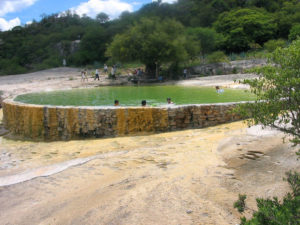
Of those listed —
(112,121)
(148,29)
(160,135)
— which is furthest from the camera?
(148,29)

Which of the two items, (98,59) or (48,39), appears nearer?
(98,59)

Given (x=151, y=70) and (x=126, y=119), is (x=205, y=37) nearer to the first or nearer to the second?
(x=151, y=70)

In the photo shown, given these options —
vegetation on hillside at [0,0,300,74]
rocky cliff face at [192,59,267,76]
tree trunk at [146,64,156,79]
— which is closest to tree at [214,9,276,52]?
vegetation on hillside at [0,0,300,74]

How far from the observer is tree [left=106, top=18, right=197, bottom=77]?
27.4m

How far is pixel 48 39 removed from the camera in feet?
191

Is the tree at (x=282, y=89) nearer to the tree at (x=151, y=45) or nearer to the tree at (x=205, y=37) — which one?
the tree at (x=151, y=45)

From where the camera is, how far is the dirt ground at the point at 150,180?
4.23m

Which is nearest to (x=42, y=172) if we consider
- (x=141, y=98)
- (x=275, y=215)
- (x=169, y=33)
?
(x=275, y=215)

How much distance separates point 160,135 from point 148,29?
2126cm

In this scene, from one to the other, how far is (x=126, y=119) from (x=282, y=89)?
622 centimetres

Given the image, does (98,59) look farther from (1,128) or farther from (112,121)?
(112,121)

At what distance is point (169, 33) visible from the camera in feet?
97.2

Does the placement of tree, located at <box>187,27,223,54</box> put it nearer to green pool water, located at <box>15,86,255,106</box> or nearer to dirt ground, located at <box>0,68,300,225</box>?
green pool water, located at <box>15,86,255,106</box>

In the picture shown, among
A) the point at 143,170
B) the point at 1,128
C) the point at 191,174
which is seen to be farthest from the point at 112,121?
the point at 1,128
